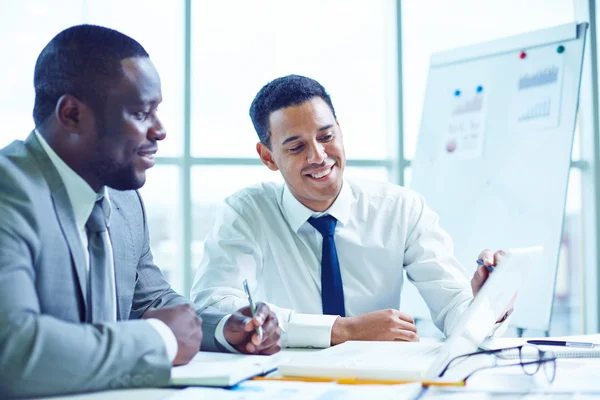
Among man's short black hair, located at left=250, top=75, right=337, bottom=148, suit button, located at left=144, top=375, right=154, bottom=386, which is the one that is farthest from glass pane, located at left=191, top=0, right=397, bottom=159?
suit button, located at left=144, top=375, right=154, bottom=386

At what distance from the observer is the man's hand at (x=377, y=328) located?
166 cm

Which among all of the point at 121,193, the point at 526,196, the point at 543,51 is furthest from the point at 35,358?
the point at 543,51

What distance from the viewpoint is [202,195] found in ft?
13.1

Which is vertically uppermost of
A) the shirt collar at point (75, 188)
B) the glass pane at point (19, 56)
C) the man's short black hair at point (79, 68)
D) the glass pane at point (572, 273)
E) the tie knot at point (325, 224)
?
the glass pane at point (19, 56)

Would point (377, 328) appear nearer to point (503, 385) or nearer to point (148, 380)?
Answer: point (503, 385)

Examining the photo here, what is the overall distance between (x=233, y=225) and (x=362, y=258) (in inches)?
19.1

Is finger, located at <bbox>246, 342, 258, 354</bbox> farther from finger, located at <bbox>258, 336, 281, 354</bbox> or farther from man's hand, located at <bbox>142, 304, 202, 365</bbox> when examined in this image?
man's hand, located at <bbox>142, 304, 202, 365</bbox>

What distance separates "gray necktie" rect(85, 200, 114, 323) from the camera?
132cm

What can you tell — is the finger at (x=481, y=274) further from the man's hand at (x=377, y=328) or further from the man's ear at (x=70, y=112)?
the man's ear at (x=70, y=112)

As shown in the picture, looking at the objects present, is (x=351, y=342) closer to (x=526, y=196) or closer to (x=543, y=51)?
(x=526, y=196)

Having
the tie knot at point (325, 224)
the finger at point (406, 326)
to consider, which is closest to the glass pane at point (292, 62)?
the tie knot at point (325, 224)

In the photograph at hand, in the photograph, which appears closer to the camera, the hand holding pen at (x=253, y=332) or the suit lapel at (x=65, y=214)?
the suit lapel at (x=65, y=214)

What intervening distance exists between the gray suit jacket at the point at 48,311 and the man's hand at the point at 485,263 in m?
0.99

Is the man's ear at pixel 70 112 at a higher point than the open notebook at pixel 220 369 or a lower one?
higher
